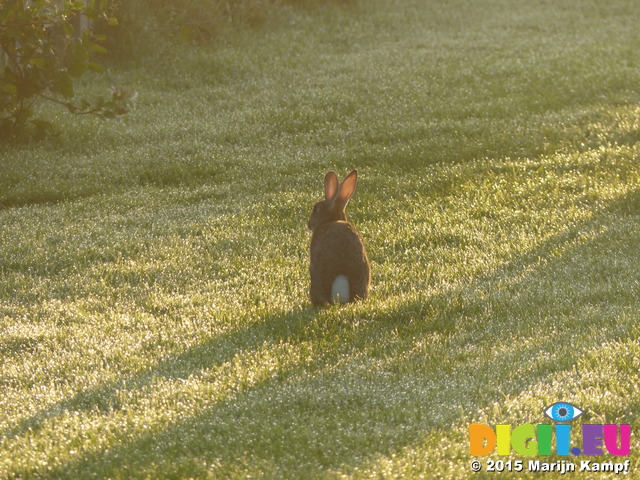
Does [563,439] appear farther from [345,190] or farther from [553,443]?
[345,190]

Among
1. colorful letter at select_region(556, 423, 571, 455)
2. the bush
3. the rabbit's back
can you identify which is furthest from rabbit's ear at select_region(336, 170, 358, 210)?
the bush

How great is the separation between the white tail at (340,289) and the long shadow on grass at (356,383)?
236 millimetres

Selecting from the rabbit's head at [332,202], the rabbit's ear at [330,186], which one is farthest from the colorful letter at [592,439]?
the rabbit's ear at [330,186]

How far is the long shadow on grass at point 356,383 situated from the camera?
517cm

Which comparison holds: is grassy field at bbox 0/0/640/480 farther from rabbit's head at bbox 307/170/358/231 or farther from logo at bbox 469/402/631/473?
rabbit's head at bbox 307/170/358/231

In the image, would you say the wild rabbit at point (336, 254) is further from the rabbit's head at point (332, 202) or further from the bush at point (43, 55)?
the bush at point (43, 55)

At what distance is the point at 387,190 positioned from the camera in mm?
12234

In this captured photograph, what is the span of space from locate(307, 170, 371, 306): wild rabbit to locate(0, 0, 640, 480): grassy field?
20 cm

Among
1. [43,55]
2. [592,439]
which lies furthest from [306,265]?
[43,55]

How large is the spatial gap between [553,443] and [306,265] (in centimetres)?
459

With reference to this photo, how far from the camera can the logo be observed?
5.02 meters

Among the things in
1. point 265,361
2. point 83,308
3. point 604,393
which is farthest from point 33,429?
point 604,393

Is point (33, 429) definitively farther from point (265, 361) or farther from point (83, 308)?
point (83, 308)

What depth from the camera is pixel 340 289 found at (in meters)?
7.80
